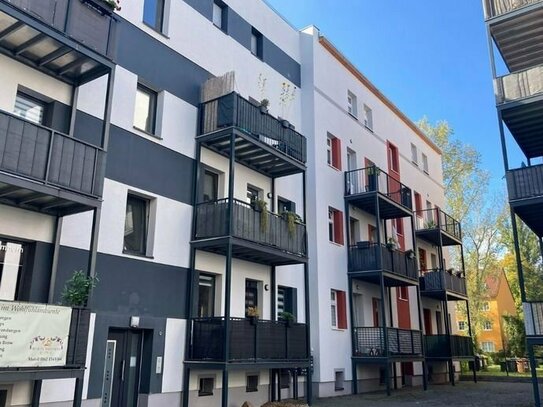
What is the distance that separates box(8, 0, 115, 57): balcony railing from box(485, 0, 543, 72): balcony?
10.7 m

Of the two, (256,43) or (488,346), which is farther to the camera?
(488,346)

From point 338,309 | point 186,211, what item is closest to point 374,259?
point 338,309

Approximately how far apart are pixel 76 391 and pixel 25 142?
14.6ft

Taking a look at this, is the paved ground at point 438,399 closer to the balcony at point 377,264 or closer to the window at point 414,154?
the balcony at point 377,264

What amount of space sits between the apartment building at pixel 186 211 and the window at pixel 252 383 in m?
0.04

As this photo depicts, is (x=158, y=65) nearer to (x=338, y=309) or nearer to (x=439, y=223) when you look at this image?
→ (x=338, y=309)

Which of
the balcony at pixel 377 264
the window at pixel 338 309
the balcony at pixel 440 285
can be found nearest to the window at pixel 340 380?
the window at pixel 338 309

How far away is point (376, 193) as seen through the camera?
19.6 metres

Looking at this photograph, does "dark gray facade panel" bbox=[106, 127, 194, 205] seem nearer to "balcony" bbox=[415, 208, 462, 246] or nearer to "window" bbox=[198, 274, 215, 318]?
"window" bbox=[198, 274, 215, 318]

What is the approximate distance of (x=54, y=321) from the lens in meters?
8.67

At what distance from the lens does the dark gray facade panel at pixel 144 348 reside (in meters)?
10.4

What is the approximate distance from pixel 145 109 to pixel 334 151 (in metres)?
9.50

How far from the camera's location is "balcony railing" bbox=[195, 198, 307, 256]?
1308cm

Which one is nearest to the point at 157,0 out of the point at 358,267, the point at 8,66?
the point at 8,66
